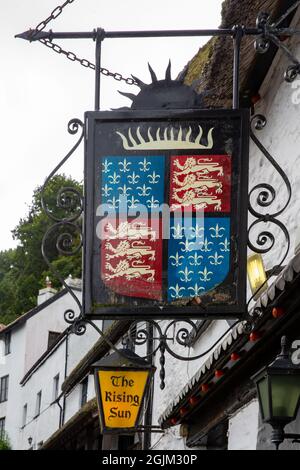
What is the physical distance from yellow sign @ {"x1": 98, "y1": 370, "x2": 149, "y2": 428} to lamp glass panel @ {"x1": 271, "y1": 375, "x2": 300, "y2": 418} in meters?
4.20

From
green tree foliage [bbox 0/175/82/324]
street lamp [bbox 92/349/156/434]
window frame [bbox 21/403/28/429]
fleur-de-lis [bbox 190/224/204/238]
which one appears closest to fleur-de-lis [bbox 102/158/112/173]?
fleur-de-lis [bbox 190/224/204/238]

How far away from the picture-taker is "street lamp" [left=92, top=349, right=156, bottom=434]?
11352mm

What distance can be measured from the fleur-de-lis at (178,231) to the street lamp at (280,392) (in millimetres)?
940

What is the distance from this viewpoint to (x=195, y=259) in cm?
705

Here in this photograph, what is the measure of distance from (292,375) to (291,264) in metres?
Result: 0.69

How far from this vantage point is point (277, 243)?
986 centimetres

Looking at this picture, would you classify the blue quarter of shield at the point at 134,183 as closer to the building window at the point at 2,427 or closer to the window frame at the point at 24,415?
the window frame at the point at 24,415

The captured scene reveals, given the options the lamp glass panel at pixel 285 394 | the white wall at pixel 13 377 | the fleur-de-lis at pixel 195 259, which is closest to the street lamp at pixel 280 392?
the lamp glass panel at pixel 285 394

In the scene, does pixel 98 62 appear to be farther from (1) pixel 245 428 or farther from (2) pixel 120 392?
(2) pixel 120 392

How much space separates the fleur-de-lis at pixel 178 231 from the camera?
279 inches

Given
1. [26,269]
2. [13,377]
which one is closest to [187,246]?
[13,377]

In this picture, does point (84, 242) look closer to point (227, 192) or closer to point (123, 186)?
point (123, 186)

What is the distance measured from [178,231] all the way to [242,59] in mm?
3884
